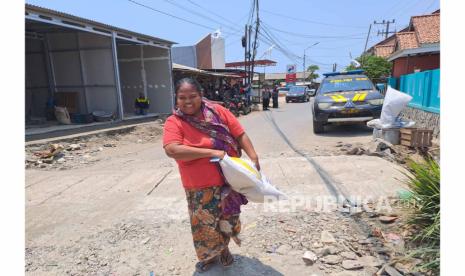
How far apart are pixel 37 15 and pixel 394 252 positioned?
35.3 feet

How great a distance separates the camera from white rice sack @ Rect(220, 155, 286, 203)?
2393mm

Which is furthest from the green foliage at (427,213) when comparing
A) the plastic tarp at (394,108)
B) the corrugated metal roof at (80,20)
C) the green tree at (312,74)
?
the green tree at (312,74)

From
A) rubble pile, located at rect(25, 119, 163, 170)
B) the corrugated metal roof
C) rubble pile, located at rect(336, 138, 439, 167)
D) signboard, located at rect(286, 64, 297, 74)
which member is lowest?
rubble pile, located at rect(25, 119, 163, 170)

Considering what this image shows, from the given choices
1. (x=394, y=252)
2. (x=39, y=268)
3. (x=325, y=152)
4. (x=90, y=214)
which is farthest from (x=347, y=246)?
(x=325, y=152)

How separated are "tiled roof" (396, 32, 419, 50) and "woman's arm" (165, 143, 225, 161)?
17.1 m

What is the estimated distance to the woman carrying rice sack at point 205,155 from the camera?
2441 millimetres

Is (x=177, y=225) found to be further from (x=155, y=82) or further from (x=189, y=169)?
(x=155, y=82)

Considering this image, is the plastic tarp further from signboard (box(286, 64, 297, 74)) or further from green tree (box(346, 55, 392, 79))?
signboard (box(286, 64, 297, 74))

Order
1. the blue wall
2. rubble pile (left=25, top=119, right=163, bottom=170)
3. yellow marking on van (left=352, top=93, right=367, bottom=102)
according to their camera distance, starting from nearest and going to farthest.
A: 1. rubble pile (left=25, top=119, right=163, bottom=170)
2. the blue wall
3. yellow marking on van (left=352, top=93, right=367, bottom=102)

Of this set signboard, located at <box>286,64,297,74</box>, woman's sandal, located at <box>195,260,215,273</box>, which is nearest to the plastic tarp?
woman's sandal, located at <box>195,260,215,273</box>

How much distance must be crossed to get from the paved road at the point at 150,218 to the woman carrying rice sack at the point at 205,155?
48 cm

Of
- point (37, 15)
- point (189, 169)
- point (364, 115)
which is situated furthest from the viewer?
point (37, 15)

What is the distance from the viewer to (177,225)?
3.81 m

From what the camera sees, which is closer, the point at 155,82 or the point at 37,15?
the point at 37,15
